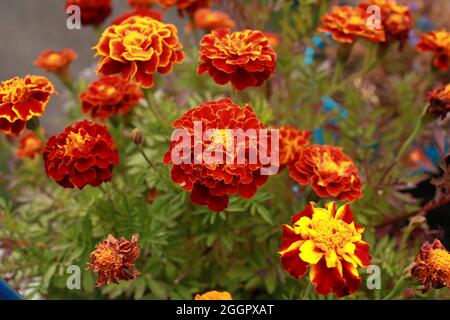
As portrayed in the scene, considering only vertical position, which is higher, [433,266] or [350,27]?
[350,27]

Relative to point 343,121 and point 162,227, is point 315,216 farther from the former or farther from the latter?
point 343,121

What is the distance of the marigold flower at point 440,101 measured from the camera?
38.2 inches

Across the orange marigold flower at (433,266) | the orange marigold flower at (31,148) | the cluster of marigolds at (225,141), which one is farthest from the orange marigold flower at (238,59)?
the orange marigold flower at (31,148)

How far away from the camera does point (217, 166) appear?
2.47ft

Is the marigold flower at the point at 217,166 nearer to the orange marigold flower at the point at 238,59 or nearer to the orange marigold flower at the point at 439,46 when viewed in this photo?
the orange marigold flower at the point at 238,59

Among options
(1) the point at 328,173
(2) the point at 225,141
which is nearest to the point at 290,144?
(1) the point at 328,173

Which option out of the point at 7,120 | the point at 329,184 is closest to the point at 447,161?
the point at 329,184

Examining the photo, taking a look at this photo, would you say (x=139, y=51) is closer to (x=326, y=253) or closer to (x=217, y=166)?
(x=217, y=166)

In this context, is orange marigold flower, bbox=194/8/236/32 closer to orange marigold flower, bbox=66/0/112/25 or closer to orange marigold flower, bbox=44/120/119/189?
orange marigold flower, bbox=66/0/112/25

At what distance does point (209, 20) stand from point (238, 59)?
449 millimetres

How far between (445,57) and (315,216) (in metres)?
0.59

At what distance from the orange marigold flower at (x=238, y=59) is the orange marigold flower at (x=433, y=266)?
1.19 feet
